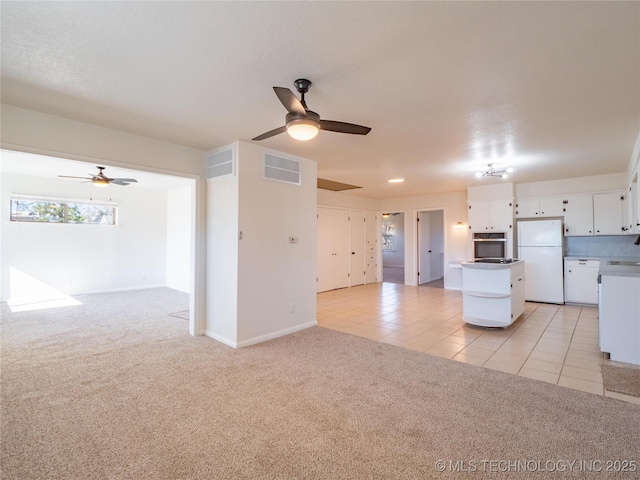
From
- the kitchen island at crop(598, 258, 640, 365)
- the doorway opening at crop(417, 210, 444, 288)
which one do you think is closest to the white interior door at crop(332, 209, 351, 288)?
the doorway opening at crop(417, 210, 444, 288)

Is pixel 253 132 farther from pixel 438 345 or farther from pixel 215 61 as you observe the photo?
pixel 438 345

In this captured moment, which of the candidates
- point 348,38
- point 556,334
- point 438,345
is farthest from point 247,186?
point 556,334

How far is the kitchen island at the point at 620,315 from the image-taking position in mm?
3236

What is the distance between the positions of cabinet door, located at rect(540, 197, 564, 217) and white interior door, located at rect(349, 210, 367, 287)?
13.8 feet

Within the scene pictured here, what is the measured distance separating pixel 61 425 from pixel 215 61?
2787mm

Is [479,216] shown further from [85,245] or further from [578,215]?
[85,245]

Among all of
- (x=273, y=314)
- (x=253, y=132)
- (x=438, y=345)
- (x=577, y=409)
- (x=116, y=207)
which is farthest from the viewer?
(x=116, y=207)

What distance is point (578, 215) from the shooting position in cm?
603

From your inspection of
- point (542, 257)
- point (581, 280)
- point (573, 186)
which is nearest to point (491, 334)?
point (542, 257)

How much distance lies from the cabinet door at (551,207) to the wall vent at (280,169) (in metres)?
5.29

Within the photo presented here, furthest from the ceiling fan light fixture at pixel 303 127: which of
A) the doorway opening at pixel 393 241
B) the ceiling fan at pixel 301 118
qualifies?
the doorway opening at pixel 393 241

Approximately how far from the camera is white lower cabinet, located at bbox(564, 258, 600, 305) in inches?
225

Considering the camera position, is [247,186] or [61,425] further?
[247,186]

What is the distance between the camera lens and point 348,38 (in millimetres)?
1845
